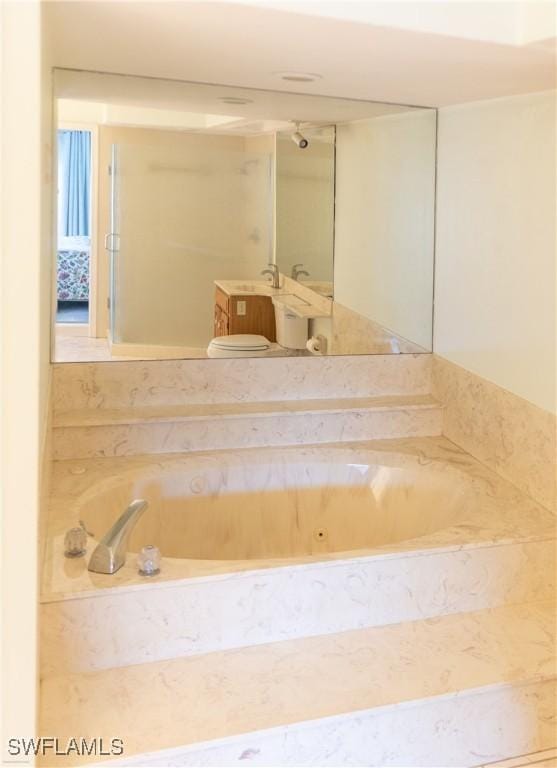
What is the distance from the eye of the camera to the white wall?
2525mm

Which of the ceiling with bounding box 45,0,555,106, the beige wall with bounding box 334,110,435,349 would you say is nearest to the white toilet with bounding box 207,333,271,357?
the beige wall with bounding box 334,110,435,349

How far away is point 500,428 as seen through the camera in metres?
2.81

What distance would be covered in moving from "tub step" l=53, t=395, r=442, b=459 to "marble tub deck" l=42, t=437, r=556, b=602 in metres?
0.06

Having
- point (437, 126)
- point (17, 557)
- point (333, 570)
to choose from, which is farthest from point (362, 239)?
point (17, 557)

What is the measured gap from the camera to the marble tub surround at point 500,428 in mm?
2568

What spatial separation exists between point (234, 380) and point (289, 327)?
0.32 m

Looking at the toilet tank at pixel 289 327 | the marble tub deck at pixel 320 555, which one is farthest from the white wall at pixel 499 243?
the toilet tank at pixel 289 327

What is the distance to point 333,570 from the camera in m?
2.13

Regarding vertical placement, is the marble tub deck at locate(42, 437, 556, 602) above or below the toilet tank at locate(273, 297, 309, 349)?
below

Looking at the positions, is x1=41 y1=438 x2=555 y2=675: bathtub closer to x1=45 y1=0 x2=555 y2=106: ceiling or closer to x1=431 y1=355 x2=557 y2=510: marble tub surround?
x1=431 y1=355 x2=557 y2=510: marble tub surround

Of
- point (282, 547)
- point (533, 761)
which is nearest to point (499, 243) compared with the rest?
point (282, 547)

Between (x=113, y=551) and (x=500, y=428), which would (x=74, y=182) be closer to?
(x=113, y=551)

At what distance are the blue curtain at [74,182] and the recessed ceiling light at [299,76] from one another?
0.79 meters

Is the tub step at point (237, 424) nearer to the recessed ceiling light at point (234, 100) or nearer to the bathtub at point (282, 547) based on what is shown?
the bathtub at point (282, 547)
